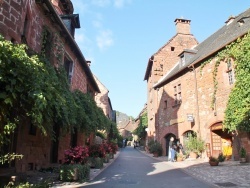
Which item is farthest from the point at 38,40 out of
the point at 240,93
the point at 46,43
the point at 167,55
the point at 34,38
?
the point at 167,55

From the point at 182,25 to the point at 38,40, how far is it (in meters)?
22.1

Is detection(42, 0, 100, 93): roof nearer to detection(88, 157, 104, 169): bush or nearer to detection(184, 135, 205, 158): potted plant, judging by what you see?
detection(88, 157, 104, 169): bush

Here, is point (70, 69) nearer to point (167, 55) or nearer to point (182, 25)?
point (167, 55)

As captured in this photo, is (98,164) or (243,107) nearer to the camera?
(98,164)

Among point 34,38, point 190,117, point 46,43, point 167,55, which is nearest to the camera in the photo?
point 34,38

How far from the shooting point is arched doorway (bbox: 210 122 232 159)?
16.2 meters

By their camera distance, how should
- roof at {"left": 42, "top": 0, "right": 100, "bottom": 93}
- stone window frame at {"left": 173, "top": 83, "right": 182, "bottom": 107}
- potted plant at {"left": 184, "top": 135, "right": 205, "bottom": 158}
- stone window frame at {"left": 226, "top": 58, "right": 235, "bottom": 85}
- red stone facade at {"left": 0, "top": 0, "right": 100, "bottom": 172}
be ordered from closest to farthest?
red stone facade at {"left": 0, "top": 0, "right": 100, "bottom": 172} → roof at {"left": 42, "top": 0, "right": 100, "bottom": 93} → stone window frame at {"left": 226, "top": 58, "right": 235, "bottom": 85} → potted plant at {"left": 184, "top": 135, "right": 205, "bottom": 158} → stone window frame at {"left": 173, "top": 83, "right": 182, "bottom": 107}

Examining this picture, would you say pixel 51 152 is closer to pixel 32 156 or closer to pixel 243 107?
pixel 32 156

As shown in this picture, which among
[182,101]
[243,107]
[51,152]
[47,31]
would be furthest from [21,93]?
[182,101]

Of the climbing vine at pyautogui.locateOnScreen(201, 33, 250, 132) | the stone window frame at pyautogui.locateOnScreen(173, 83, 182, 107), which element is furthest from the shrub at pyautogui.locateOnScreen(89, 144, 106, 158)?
the stone window frame at pyautogui.locateOnScreen(173, 83, 182, 107)

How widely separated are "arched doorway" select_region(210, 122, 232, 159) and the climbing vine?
7.15ft

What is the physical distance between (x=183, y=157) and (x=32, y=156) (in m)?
11.3

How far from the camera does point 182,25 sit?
27906 millimetres

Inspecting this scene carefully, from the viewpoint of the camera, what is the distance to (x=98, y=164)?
11891 millimetres
